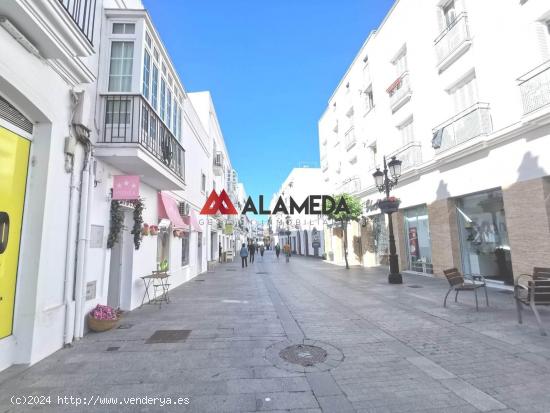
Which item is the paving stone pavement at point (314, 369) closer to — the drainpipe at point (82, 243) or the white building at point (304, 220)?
the drainpipe at point (82, 243)

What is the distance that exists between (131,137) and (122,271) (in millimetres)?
3546

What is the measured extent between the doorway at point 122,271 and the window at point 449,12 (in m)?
14.2

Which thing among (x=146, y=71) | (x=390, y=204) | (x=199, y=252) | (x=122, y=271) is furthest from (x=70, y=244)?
(x=199, y=252)

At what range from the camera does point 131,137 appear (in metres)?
6.50

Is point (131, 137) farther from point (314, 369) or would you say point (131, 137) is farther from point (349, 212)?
point (349, 212)

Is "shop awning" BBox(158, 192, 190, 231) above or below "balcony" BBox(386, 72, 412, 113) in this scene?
below

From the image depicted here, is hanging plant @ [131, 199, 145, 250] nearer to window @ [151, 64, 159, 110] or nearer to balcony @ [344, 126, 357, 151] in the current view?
window @ [151, 64, 159, 110]

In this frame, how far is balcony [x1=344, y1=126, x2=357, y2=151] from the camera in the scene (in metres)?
21.6

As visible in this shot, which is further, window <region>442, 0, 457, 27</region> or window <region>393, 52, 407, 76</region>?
window <region>393, 52, 407, 76</region>

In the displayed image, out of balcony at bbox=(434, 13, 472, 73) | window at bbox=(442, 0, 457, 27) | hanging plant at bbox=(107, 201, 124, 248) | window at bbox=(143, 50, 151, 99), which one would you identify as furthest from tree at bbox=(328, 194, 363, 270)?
hanging plant at bbox=(107, 201, 124, 248)

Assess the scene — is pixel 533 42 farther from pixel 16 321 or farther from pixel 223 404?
pixel 16 321

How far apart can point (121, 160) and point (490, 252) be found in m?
12.1

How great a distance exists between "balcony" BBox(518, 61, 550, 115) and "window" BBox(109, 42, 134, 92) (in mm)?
10617

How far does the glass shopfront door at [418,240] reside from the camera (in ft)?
45.5
